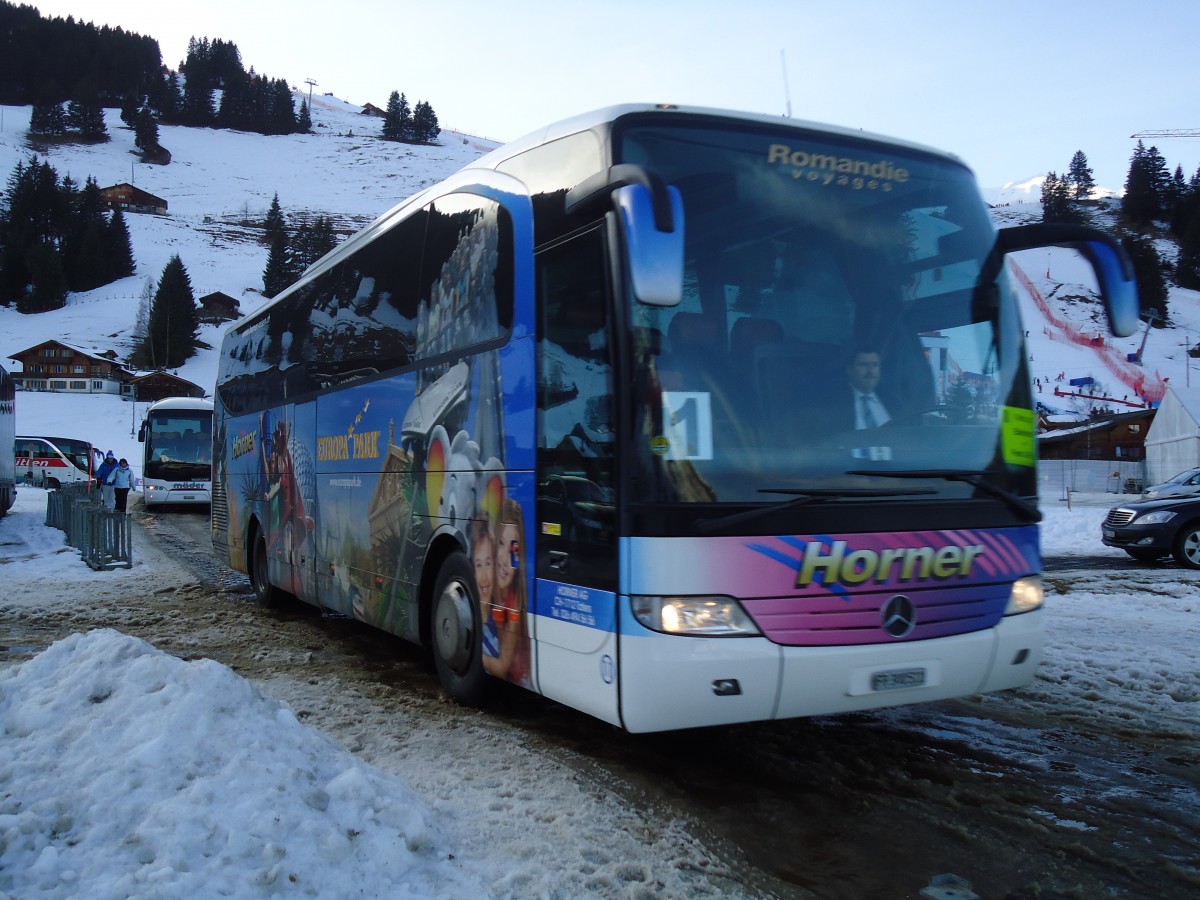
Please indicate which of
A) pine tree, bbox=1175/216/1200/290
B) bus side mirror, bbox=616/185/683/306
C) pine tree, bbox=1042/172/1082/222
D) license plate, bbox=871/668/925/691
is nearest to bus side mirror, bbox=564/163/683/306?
bus side mirror, bbox=616/185/683/306

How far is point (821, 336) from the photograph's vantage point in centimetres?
469

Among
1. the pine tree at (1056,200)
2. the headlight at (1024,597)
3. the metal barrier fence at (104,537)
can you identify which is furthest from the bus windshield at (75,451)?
the pine tree at (1056,200)

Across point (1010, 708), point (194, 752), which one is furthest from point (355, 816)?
point (1010, 708)

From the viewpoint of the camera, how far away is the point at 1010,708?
6312 mm

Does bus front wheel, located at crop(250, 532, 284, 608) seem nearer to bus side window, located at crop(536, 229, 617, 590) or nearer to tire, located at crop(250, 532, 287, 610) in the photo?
tire, located at crop(250, 532, 287, 610)

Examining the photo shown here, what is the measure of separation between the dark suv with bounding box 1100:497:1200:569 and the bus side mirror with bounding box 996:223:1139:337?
1093cm

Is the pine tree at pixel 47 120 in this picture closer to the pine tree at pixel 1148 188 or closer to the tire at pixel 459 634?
the pine tree at pixel 1148 188

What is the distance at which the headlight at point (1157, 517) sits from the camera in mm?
14695

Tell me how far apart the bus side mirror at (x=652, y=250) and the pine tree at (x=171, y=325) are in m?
112

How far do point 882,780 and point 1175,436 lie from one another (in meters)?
50.0

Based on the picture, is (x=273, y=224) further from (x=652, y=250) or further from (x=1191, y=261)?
(x=652, y=250)

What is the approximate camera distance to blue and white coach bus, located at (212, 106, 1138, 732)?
4324mm

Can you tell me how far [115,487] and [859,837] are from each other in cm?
2456

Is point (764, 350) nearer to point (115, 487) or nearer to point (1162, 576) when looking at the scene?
point (1162, 576)
